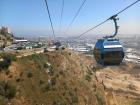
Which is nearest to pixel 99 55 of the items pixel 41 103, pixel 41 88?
pixel 41 103

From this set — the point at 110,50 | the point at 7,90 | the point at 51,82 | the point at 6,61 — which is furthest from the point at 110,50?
the point at 51,82

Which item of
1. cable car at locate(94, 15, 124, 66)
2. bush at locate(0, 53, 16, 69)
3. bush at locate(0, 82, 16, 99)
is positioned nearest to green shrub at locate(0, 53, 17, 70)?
bush at locate(0, 53, 16, 69)

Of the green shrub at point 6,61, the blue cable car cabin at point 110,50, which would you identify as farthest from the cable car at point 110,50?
the green shrub at point 6,61

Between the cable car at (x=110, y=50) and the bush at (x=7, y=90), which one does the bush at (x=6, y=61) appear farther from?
the cable car at (x=110, y=50)

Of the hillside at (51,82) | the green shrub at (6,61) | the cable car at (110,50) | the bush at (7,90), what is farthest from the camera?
the green shrub at (6,61)

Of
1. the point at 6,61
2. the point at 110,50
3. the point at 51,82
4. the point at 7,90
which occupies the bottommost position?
the point at 51,82

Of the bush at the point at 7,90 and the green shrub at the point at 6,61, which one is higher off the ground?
the green shrub at the point at 6,61

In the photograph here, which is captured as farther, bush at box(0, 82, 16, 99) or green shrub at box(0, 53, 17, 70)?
green shrub at box(0, 53, 17, 70)

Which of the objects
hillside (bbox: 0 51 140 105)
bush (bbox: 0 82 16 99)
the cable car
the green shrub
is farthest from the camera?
the green shrub

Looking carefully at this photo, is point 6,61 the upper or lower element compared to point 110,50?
lower

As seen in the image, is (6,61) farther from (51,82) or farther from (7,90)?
(51,82)

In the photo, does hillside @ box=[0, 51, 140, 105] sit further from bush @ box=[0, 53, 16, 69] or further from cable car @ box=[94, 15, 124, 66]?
cable car @ box=[94, 15, 124, 66]
